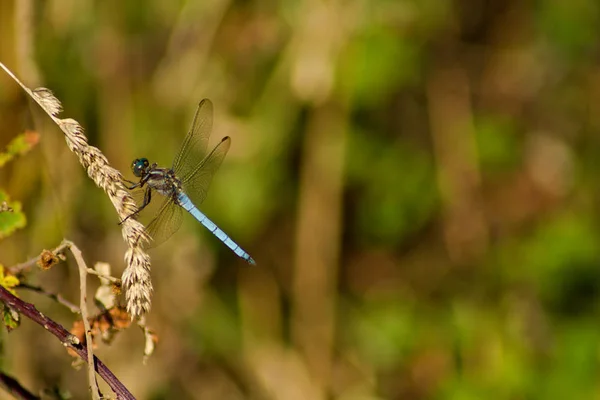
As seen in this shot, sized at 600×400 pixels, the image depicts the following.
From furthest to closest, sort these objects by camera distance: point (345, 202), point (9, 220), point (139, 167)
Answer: point (345, 202) < point (139, 167) < point (9, 220)

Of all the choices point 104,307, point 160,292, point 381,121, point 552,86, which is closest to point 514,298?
point 381,121

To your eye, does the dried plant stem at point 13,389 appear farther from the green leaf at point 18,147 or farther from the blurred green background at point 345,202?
the blurred green background at point 345,202

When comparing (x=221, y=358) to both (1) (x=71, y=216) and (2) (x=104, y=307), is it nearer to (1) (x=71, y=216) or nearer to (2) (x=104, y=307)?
(1) (x=71, y=216)

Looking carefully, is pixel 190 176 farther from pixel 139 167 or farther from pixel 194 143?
pixel 139 167

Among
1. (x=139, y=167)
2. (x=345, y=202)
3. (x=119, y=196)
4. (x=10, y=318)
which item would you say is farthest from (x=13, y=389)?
(x=345, y=202)

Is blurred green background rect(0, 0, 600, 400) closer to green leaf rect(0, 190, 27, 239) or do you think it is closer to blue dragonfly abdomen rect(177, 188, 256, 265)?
blue dragonfly abdomen rect(177, 188, 256, 265)

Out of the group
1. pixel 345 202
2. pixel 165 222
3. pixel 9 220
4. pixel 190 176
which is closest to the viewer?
pixel 9 220

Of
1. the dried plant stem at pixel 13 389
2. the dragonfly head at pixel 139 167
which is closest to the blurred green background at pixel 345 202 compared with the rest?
the dragonfly head at pixel 139 167

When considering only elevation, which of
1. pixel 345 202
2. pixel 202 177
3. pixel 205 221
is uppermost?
pixel 202 177
